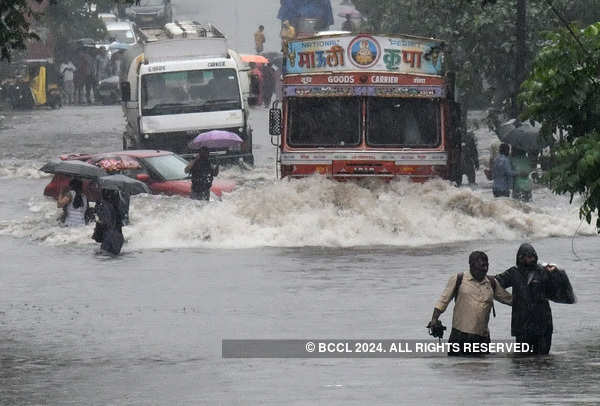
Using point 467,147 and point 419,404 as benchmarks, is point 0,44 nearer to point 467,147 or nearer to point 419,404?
point 419,404

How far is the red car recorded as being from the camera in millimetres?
32094

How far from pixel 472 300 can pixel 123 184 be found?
15.0m

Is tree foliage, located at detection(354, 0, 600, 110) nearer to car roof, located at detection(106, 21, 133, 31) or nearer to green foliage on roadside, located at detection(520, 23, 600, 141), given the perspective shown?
green foliage on roadside, located at detection(520, 23, 600, 141)

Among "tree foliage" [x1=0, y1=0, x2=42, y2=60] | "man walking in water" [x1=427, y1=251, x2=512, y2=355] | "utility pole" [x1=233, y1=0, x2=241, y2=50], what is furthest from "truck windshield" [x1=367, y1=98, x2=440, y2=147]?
"utility pole" [x1=233, y1=0, x2=241, y2=50]

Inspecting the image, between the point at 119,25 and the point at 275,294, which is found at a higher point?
the point at 119,25

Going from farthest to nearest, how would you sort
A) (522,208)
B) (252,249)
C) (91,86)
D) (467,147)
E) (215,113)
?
(91,86) < (215,113) < (467,147) < (522,208) < (252,249)

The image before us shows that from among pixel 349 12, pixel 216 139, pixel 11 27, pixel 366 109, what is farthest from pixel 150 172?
pixel 349 12

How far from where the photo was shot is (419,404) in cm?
1233

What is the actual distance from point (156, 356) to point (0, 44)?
133 inches

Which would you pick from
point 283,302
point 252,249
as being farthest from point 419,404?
point 252,249

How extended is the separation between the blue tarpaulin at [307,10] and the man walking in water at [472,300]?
166ft

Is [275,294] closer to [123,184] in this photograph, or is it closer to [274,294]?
[274,294]

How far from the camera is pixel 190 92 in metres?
40.0

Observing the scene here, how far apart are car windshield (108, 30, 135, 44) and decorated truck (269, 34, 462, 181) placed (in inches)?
1592
